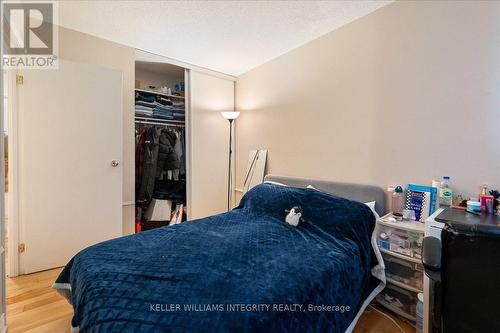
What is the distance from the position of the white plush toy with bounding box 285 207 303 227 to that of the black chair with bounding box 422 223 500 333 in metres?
1.17

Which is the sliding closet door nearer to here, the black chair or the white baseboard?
the white baseboard

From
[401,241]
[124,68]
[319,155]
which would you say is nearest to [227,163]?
[319,155]

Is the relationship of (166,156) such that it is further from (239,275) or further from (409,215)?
(409,215)

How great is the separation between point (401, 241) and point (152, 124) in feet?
10.3

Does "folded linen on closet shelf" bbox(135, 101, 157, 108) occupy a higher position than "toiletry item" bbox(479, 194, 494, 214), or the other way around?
"folded linen on closet shelf" bbox(135, 101, 157, 108)

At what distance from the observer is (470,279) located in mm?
691

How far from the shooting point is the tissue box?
3166mm

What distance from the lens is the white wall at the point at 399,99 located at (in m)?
1.50

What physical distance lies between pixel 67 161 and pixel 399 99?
3.09 meters

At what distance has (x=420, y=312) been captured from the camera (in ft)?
4.75

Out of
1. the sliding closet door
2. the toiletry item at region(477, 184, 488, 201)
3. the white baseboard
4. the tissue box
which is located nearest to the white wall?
the toiletry item at region(477, 184, 488, 201)

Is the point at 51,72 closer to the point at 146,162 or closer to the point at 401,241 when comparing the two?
the point at 146,162

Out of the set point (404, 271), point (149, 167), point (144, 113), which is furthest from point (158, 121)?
point (404, 271)

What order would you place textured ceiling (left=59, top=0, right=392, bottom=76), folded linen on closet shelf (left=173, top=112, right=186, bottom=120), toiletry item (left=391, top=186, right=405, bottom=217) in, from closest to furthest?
toiletry item (left=391, top=186, right=405, bottom=217) → textured ceiling (left=59, top=0, right=392, bottom=76) → folded linen on closet shelf (left=173, top=112, right=186, bottom=120)
